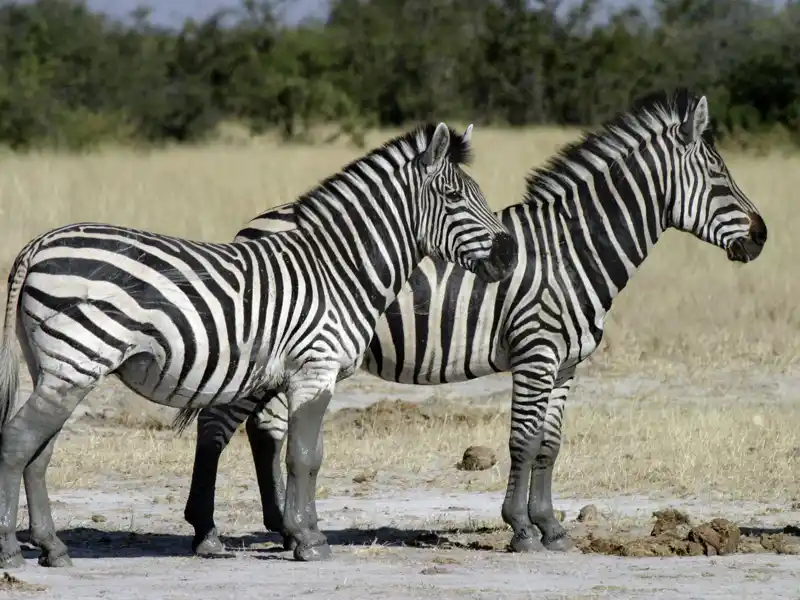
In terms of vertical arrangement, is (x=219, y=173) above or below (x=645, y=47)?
below

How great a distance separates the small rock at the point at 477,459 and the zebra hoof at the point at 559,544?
1597 millimetres

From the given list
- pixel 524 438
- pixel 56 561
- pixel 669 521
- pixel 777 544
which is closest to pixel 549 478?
pixel 524 438

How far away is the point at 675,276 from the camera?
13875 mm

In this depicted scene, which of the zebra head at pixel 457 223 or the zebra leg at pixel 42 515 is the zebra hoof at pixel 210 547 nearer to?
the zebra leg at pixel 42 515

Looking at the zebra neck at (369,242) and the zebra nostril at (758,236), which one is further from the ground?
the zebra nostril at (758,236)

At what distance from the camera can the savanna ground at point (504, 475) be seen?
19.8ft

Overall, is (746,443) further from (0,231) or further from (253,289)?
(0,231)

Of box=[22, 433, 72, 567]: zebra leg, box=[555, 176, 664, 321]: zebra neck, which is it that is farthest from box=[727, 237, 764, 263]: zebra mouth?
box=[22, 433, 72, 567]: zebra leg

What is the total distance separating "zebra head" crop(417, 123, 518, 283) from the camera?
6695 mm

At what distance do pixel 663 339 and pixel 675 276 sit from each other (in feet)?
7.24

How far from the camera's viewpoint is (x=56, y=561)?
20.2 feet

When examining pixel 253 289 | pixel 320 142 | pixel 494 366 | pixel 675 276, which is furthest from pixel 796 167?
pixel 253 289

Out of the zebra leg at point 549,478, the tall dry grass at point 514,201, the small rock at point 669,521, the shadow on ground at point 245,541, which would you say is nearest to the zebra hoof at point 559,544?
the zebra leg at point 549,478

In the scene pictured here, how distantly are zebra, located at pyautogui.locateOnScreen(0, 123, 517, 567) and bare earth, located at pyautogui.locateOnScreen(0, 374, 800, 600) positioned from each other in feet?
1.47
